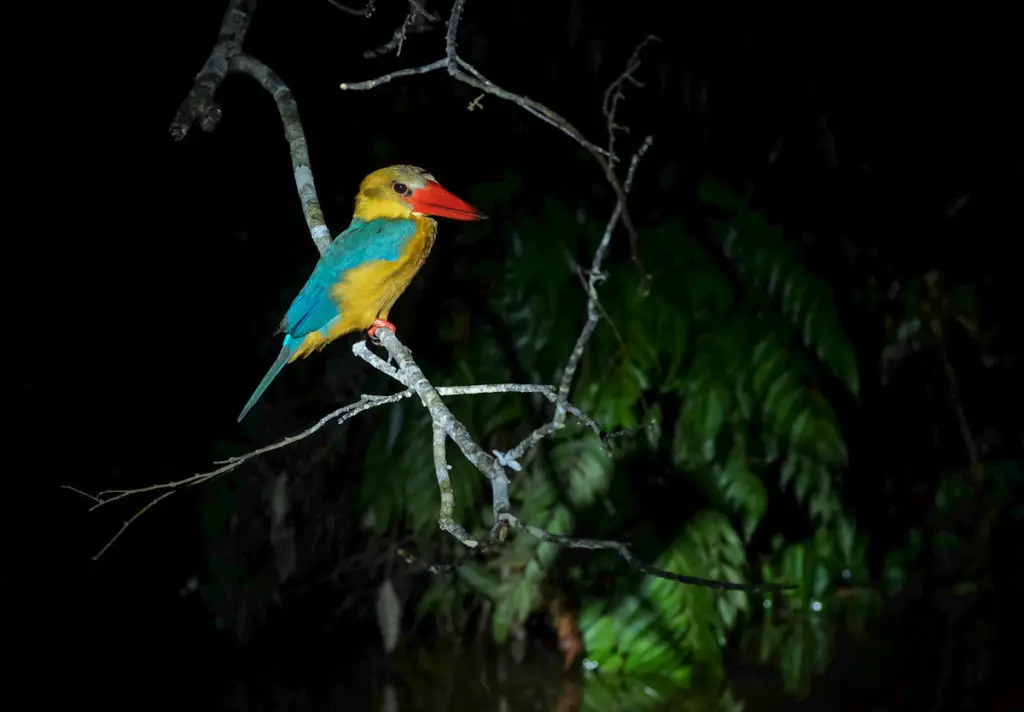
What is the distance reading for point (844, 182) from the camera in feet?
10.1

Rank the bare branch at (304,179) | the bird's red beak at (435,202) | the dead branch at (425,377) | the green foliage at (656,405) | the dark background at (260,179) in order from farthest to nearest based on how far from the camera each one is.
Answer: the green foliage at (656,405) → the dark background at (260,179) → the bare branch at (304,179) → the bird's red beak at (435,202) → the dead branch at (425,377)

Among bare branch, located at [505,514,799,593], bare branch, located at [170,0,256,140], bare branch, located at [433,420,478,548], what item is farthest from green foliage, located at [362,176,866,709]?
bare branch, located at [505,514,799,593]

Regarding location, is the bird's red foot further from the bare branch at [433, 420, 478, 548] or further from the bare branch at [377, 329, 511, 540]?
the bare branch at [433, 420, 478, 548]

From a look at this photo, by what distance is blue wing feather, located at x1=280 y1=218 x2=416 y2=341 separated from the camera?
56.1 inches

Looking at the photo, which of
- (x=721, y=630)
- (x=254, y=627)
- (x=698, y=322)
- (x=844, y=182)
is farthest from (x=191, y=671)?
(x=844, y=182)

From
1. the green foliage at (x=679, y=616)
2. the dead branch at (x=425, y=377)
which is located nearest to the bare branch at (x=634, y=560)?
the dead branch at (x=425, y=377)

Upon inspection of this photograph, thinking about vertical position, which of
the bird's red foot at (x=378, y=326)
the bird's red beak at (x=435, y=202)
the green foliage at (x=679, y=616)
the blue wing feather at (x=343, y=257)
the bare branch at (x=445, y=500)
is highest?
the bird's red beak at (x=435, y=202)

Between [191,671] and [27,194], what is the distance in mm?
1365

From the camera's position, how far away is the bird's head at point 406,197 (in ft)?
4.70

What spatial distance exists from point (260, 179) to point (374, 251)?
1454 mm

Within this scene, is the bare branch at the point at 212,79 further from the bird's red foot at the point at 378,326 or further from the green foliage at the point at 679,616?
the green foliage at the point at 679,616

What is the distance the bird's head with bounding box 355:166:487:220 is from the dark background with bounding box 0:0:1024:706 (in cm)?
117

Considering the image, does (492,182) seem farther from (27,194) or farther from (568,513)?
(27,194)

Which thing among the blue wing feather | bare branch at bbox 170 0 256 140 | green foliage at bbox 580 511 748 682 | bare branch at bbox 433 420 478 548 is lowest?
green foliage at bbox 580 511 748 682
